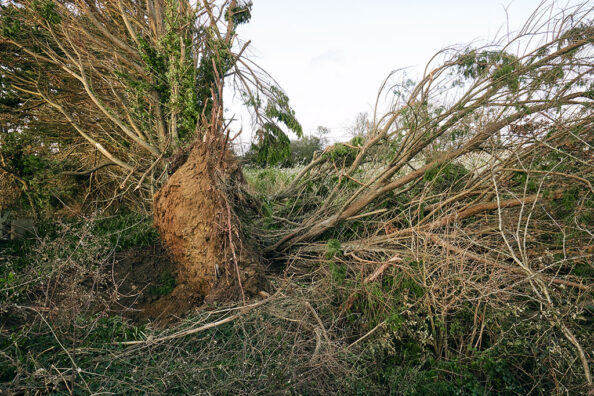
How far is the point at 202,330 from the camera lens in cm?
324

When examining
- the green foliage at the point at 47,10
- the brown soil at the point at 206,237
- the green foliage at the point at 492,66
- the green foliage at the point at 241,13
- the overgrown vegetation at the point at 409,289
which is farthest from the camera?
the green foliage at the point at 241,13

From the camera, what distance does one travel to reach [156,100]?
6.27 meters

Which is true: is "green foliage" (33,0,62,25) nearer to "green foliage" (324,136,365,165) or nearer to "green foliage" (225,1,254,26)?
"green foliage" (225,1,254,26)

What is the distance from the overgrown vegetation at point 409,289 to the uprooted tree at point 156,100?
52cm

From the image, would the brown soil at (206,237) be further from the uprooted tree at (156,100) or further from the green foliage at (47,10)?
the green foliage at (47,10)

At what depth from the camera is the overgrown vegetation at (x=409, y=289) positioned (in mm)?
2650

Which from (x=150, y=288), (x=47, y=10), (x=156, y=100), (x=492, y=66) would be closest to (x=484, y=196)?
(x=492, y=66)

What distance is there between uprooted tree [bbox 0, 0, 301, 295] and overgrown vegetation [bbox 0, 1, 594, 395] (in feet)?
1.71

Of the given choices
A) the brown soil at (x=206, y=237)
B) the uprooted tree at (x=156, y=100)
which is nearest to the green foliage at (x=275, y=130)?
the uprooted tree at (x=156, y=100)

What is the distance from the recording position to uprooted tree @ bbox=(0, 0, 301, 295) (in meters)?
4.25

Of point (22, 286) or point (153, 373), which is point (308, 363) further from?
point (22, 286)

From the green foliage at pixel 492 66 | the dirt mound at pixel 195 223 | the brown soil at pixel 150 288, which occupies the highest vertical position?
the green foliage at pixel 492 66

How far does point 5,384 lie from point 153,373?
3.10ft

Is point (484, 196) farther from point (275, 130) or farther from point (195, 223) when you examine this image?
point (275, 130)
